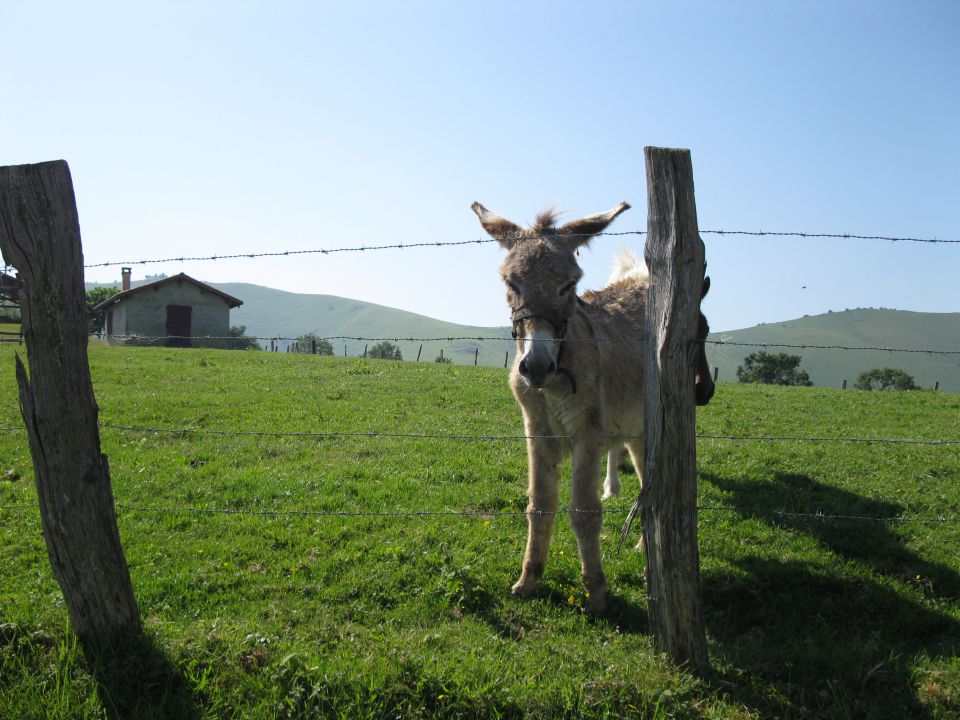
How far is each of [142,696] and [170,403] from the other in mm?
9309

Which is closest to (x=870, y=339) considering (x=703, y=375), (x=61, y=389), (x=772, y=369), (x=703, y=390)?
(x=772, y=369)

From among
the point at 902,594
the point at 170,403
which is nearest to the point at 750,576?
the point at 902,594

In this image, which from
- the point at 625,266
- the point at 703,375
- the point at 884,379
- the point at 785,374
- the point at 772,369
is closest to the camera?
the point at 703,375

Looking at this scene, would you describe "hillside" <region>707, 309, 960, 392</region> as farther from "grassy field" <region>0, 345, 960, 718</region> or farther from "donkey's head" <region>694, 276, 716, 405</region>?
"donkey's head" <region>694, 276, 716, 405</region>

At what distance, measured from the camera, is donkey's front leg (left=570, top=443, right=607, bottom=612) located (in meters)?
4.94

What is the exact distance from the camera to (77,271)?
12.4 ft

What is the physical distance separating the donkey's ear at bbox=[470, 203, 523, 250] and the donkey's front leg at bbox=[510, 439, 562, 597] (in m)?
1.60

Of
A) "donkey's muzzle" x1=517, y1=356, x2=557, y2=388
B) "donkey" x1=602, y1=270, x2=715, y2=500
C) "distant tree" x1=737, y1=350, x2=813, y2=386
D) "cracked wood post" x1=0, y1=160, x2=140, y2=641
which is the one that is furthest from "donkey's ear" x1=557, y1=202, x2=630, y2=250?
"distant tree" x1=737, y1=350, x2=813, y2=386

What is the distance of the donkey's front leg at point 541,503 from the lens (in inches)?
208

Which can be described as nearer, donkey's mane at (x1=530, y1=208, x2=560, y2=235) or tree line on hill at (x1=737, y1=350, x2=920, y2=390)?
donkey's mane at (x1=530, y1=208, x2=560, y2=235)

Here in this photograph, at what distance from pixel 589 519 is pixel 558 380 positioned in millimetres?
1067

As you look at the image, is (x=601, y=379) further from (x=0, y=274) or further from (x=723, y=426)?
(x=723, y=426)

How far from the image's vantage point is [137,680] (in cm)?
371

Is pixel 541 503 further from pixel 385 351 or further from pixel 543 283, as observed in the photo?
pixel 385 351
